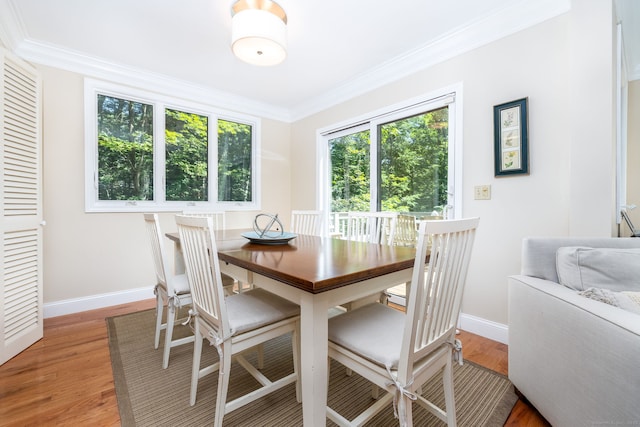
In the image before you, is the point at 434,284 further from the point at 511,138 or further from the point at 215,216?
the point at 215,216

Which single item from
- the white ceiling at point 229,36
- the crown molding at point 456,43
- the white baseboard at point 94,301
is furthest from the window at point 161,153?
the crown molding at point 456,43

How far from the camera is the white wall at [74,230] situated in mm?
2516

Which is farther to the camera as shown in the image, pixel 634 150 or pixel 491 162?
pixel 634 150

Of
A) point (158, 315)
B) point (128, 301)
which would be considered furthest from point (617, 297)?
point (128, 301)

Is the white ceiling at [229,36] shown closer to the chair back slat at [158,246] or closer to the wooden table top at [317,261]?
the chair back slat at [158,246]

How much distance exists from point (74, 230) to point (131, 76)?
65.3 inches

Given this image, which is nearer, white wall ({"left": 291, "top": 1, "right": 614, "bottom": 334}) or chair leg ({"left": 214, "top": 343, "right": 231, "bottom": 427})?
chair leg ({"left": 214, "top": 343, "right": 231, "bottom": 427})

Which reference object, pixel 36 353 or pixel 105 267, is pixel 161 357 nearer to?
pixel 36 353

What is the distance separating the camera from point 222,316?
114 cm

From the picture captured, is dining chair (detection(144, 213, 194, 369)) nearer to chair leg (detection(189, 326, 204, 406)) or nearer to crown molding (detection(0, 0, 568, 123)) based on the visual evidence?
chair leg (detection(189, 326, 204, 406))

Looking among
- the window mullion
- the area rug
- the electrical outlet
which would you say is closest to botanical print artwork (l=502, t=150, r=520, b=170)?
the electrical outlet

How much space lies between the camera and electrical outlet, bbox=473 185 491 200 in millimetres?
2129

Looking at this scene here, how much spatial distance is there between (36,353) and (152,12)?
8.45 ft

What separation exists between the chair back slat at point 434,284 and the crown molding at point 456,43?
6.20 ft
